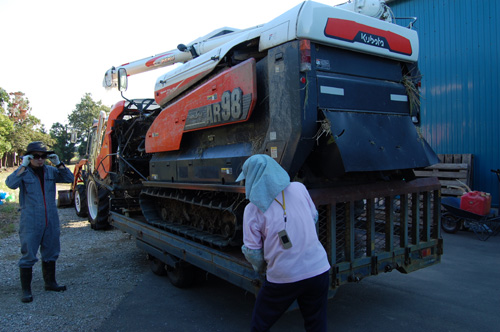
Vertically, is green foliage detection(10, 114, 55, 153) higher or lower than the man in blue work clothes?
higher

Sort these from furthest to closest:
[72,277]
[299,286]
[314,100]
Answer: [72,277] < [314,100] < [299,286]

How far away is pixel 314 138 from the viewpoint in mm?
3693

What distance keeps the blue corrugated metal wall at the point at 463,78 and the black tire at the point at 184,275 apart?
762 centimetres

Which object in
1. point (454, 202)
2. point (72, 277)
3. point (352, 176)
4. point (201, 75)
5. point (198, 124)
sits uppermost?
point (201, 75)

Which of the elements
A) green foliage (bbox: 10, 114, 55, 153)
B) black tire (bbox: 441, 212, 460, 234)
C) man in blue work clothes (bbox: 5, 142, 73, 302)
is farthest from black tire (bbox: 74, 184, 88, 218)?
green foliage (bbox: 10, 114, 55, 153)

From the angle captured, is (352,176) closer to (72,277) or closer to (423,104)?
(72,277)

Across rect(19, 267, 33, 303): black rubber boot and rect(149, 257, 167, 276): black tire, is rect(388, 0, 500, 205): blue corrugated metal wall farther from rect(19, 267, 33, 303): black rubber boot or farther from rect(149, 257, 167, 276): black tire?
rect(19, 267, 33, 303): black rubber boot

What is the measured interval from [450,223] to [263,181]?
24.6ft

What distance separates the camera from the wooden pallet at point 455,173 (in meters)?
9.34

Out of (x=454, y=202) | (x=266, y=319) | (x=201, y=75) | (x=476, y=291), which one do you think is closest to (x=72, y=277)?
(x=201, y=75)

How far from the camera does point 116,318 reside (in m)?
4.31

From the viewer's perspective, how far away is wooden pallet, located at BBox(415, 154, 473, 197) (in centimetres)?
934

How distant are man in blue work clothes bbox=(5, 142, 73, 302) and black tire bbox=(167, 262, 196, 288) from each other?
5.17 ft

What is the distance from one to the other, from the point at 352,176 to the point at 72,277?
456 centimetres
